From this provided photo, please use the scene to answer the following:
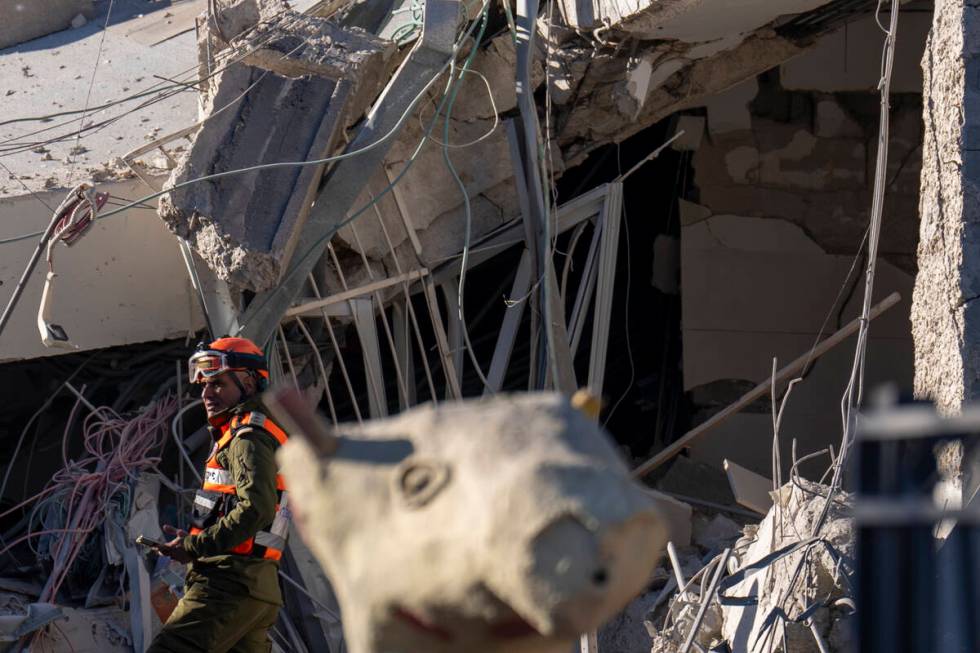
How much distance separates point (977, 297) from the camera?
407 centimetres

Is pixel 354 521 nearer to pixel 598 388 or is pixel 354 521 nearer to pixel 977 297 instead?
pixel 977 297

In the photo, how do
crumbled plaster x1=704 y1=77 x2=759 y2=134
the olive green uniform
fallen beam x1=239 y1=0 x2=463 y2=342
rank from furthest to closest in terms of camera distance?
crumbled plaster x1=704 y1=77 x2=759 y2=134 → fallen beam x1=239 y1=0 x2=463 y2=342 → the olive green uniform

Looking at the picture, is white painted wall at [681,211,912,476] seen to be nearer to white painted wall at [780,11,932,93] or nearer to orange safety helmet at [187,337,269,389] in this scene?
white painted wall at [780,11,932,93]

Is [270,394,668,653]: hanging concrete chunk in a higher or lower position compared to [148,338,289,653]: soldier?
higher

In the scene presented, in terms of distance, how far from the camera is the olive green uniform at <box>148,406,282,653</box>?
453 centimetres

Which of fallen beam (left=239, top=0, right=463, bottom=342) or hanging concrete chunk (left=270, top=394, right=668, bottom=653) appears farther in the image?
fallen beam (left=239, top=0, right=463, bottom=342)

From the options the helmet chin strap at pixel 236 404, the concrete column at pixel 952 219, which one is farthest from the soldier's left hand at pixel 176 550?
the concrete column at pixel 952 219

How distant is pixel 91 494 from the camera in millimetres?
6438

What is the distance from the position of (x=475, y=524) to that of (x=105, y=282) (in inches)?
214

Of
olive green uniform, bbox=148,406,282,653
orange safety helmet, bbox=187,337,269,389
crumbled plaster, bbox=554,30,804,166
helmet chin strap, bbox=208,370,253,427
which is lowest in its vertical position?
olive green uniform, bbox=148,406,282,653

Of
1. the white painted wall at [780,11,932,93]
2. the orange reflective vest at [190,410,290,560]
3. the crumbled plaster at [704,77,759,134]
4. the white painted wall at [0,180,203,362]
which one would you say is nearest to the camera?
the orange reflective vest at [190,410,290,560]

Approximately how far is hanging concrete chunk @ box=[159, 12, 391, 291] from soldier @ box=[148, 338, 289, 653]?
1.08 m

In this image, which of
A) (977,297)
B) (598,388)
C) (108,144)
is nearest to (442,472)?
(977,297)

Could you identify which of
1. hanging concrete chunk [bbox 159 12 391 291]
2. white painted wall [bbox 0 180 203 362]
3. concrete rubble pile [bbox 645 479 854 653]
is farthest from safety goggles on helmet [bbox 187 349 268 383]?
white painted wall [bbox 0 180 203 362]
